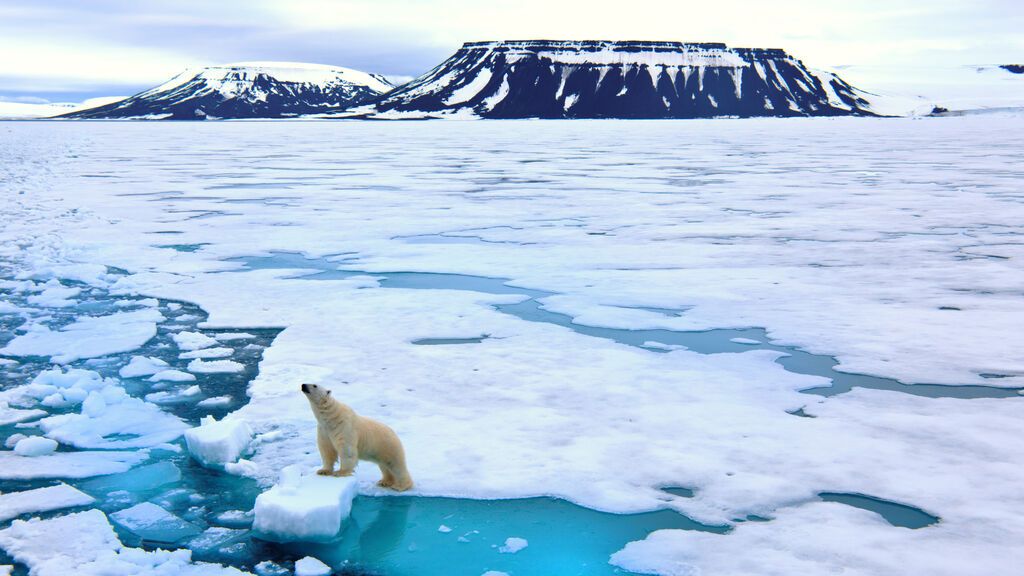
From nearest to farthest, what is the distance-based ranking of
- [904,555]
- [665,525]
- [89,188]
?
1. [904,555]
2. [665,525]
3. [89,188]

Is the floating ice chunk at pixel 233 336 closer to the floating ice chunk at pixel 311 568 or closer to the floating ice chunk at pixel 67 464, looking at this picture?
the floating ice chunk at pixel 67 464

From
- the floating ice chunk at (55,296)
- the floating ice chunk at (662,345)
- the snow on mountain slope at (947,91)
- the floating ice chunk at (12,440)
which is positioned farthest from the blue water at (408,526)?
the snow on mountain slope at (947,91)

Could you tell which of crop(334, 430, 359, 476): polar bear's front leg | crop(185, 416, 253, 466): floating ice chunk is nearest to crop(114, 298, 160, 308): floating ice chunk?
crop(185, 416, 253, 466): floating ice chunk

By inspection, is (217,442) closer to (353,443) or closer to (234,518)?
(234,518)

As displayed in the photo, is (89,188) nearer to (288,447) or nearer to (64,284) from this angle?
(64,284)

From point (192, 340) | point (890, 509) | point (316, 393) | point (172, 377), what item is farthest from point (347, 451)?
point (192, 340)

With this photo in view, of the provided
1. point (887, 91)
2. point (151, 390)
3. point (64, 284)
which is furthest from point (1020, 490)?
point (887, 91)
